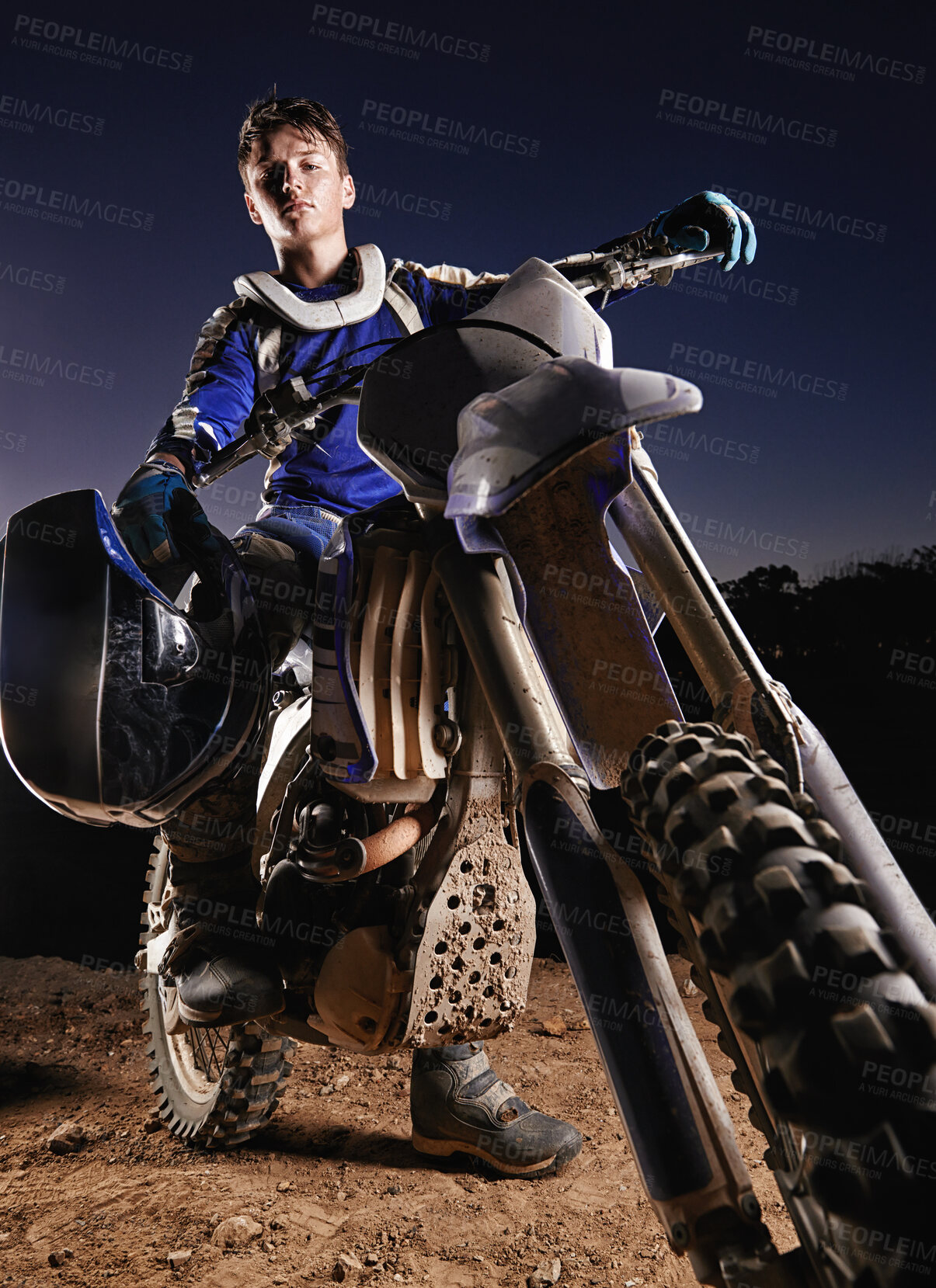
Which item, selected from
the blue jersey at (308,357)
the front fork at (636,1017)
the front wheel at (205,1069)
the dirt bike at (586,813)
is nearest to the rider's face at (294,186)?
the blue jersey at (308,357)

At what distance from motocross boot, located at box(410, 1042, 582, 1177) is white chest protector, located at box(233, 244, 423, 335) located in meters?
1.76

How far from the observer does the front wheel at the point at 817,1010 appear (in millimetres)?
753

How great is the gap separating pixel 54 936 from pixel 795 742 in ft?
13.0

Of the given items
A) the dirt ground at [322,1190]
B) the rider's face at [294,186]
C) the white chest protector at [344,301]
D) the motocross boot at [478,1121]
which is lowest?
the dirt ground at [322,1190]

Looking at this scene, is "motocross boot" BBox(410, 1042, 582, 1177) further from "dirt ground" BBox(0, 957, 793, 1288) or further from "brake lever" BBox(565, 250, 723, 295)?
"brake lever" BBox(565, 250, 723, 295)

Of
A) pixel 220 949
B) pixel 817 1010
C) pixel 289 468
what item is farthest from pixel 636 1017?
pixel 289 468

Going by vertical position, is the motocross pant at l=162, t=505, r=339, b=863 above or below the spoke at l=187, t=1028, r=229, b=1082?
above

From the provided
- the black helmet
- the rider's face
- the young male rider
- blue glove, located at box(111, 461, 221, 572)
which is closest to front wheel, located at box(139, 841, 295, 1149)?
the young male rider

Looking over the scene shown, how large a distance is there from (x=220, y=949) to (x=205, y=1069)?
90 centimetres

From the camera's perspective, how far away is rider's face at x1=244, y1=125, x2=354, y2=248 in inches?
80.4

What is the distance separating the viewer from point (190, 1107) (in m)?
2.31

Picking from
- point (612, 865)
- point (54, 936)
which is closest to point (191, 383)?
point (612, 865)

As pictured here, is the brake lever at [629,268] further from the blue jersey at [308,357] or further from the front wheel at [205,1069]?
the front wheel at [205,1069]

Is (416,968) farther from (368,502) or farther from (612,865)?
(368,502)
